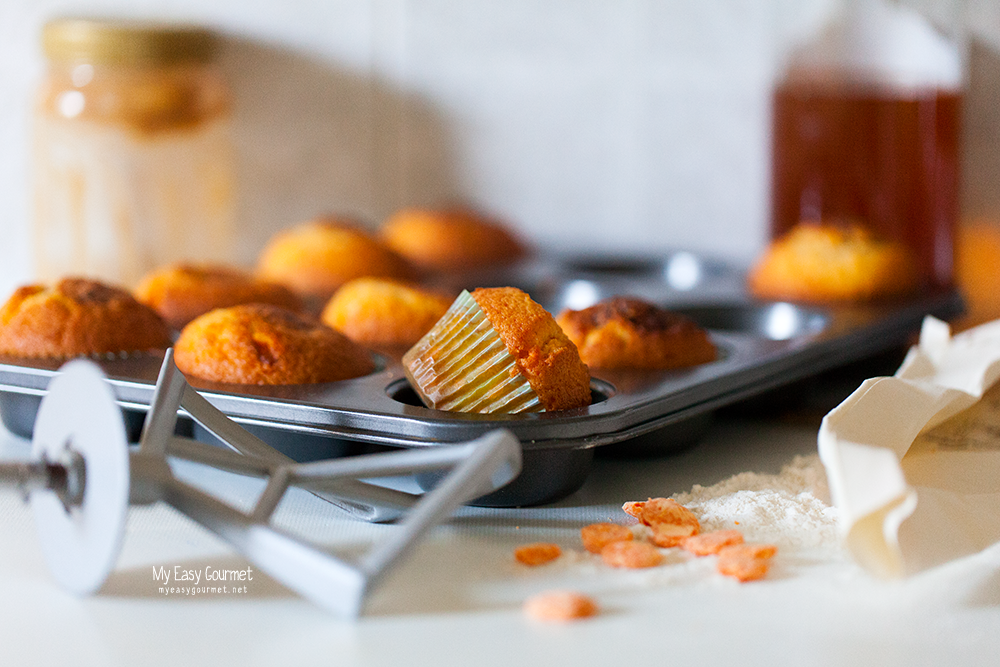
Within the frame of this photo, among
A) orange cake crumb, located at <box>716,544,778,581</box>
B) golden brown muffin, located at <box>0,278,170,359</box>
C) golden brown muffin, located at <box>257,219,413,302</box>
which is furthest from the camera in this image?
golden brown muffin, located at <box>257,219,413,302</box>

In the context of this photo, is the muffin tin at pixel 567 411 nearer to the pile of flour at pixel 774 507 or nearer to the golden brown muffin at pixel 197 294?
the pile of flour at pixel 774 507

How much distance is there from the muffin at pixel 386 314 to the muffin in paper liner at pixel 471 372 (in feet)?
0.88

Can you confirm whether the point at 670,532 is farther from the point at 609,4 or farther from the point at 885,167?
the point at 609,4

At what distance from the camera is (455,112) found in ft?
6.72

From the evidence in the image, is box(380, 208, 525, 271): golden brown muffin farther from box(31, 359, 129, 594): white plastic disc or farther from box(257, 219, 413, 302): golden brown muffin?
box(31, 359, 129, 594): white plastic disc

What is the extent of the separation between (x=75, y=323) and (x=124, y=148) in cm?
81

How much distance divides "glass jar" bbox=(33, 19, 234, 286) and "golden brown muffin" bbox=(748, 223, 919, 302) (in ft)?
3.21

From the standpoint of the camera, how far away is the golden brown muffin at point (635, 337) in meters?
1.01

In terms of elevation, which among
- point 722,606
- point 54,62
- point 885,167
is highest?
point 54,62

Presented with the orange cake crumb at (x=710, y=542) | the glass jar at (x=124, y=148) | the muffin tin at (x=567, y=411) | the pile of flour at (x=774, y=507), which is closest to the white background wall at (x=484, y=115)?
the glass jar at (x=124, y=148)

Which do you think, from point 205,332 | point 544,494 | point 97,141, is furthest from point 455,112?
point 544,494

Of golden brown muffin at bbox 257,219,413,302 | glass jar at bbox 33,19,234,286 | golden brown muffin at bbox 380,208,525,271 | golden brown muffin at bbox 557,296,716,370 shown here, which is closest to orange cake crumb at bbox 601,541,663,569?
golden brown muffin at bbox 557,296,716,370

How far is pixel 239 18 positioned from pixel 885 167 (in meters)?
1.23

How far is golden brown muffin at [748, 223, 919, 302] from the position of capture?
4.46 ft
